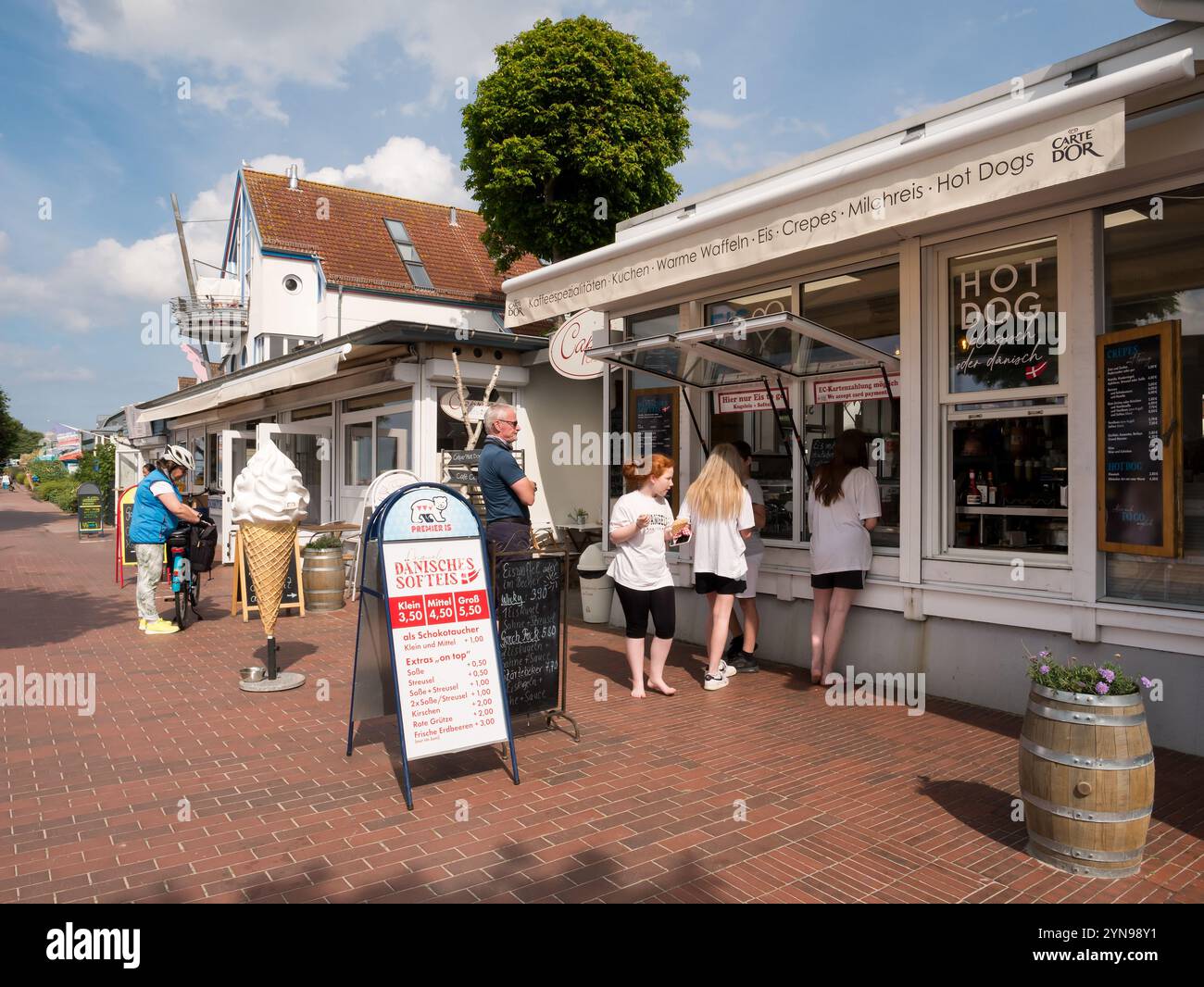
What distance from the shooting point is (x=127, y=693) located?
5934 mm

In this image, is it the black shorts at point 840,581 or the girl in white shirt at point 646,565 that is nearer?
the girl in white shirt at point 646,565

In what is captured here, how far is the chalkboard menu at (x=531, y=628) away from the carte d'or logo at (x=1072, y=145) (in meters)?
3.34

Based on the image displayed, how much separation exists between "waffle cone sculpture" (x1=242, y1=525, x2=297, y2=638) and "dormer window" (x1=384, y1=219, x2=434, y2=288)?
17.7 meters

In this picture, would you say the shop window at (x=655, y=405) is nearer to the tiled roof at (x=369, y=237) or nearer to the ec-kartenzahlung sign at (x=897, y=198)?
the ec-kartenzahlung sign at (x=897, y=198)

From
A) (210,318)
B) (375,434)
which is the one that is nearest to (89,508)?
(210,318)

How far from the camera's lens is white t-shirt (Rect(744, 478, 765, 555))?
21.7ft

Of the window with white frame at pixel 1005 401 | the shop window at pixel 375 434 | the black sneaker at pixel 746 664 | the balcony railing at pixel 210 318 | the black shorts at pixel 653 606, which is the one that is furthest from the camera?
the balcony railing at pixel 210 318

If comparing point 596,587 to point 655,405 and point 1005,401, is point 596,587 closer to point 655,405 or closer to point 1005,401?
point 655,405

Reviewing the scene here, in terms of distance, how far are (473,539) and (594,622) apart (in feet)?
14.4

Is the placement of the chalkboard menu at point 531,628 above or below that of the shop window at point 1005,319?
below

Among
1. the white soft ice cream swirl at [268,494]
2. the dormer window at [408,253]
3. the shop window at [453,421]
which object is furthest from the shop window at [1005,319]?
the dormer window at [408,253]

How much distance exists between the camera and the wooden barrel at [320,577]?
9406 mm

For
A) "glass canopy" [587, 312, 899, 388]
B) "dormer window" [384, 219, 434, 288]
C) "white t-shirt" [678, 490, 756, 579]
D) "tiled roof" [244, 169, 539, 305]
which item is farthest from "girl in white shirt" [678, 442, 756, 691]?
"dormer window" [384, 219, 434, 288]
